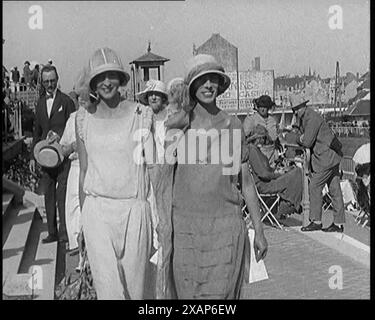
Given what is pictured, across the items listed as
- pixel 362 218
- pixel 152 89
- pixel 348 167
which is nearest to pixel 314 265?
pixel 362 218

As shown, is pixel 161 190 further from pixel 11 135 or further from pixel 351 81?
pixel 351 81

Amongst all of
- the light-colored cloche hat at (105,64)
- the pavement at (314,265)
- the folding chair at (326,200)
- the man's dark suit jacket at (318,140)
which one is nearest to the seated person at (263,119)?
the man's dark suit jacket at (318,140)

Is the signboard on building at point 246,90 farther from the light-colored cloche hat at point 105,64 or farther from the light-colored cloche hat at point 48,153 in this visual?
the light-colored cloche hat at point 48,153

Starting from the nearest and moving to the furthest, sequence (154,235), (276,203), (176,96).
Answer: (154,235) < (176,96) < (276,203)

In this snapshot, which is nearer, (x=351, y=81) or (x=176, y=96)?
(x=176, y=96)

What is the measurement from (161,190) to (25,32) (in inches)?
63.8

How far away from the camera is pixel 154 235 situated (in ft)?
13.8

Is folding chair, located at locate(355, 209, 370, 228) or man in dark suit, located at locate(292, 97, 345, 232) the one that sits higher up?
man in dark suit, located at locate(292, 97, 345, 232)

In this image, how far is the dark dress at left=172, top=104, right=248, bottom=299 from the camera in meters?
3.69

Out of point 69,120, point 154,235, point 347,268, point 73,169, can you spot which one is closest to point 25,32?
point 69,120

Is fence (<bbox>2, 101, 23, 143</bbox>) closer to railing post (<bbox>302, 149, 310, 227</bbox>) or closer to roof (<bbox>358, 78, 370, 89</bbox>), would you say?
roof (<bbox>358, 78, 370, 89</bbox>)

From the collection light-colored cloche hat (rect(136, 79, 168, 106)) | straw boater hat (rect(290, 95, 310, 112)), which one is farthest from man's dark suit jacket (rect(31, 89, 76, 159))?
straw boater hat (rect(290, 95, 310, 112))

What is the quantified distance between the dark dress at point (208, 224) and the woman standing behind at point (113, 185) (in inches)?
9.8
